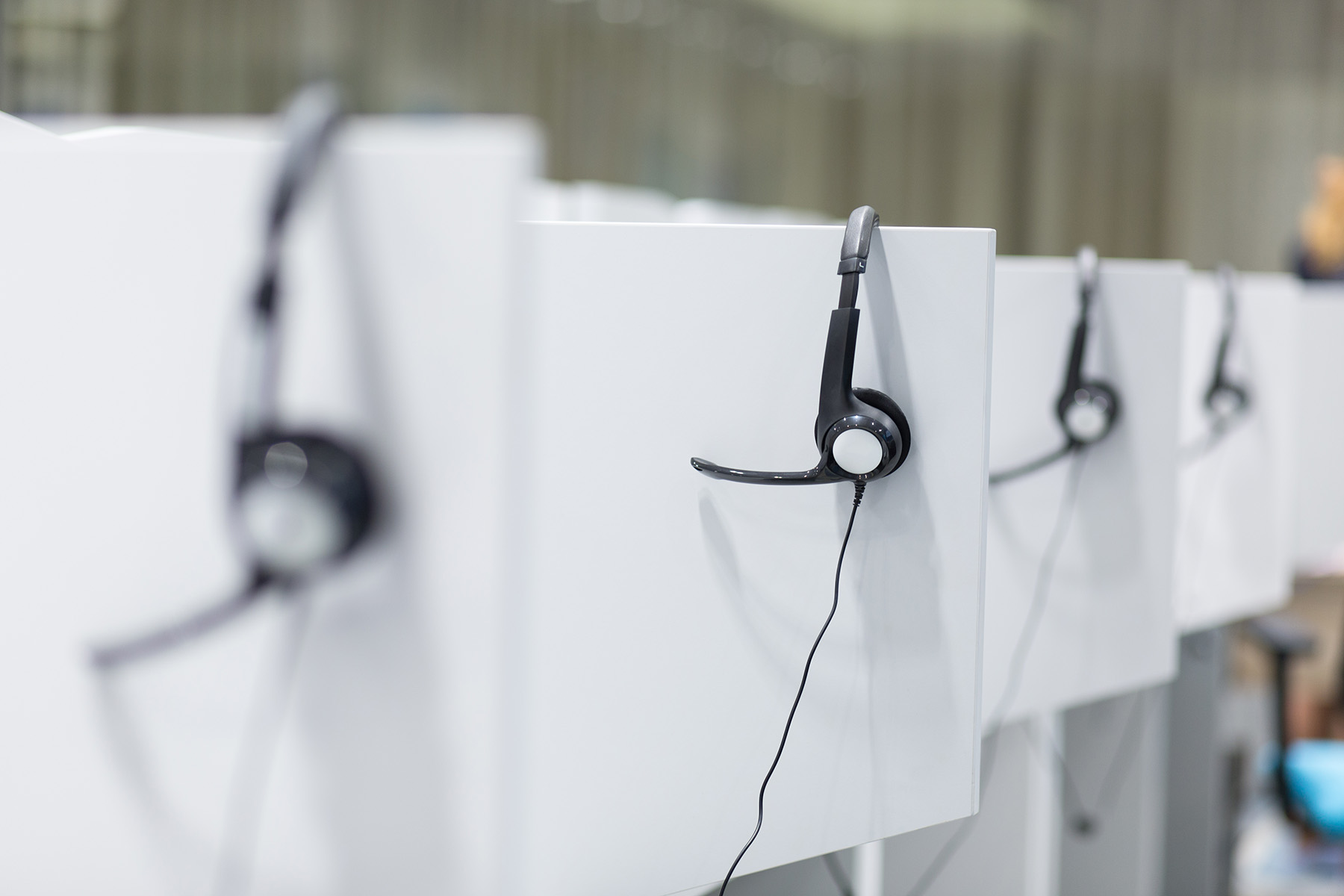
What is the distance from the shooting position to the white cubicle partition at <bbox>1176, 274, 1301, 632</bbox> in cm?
119

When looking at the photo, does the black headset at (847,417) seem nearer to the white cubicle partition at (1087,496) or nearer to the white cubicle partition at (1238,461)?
the white cubicle partition at (1087,496)

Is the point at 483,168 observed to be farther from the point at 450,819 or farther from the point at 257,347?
the point at 450,819

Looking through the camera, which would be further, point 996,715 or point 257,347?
point 996,715

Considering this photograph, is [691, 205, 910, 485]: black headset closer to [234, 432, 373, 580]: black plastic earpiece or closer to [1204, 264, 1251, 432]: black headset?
[234, 432, 373, 580]: black plastic earpiece

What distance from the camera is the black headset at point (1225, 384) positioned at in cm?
117

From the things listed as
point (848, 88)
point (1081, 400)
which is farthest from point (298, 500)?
point (848, 88)

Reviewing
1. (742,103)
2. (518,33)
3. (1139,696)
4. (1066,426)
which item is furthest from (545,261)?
(742,103)

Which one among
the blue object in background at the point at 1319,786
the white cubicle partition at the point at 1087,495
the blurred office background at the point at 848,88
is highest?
the blurred office background at the point at 848,88

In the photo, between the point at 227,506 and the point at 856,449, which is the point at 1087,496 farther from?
the point at 227,506

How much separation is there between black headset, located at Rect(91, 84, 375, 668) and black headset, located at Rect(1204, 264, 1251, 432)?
40.1 inches

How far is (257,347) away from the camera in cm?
40

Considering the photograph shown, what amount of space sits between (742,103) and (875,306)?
16.5 ft

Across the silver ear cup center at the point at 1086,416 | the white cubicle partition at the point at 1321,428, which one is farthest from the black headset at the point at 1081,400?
the white cubicle partition at the point at 1321,428

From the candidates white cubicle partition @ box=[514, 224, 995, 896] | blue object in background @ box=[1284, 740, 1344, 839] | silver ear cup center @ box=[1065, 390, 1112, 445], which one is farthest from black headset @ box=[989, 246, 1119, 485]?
blue object in background @ box=[1284, 740, 1344, 839]
